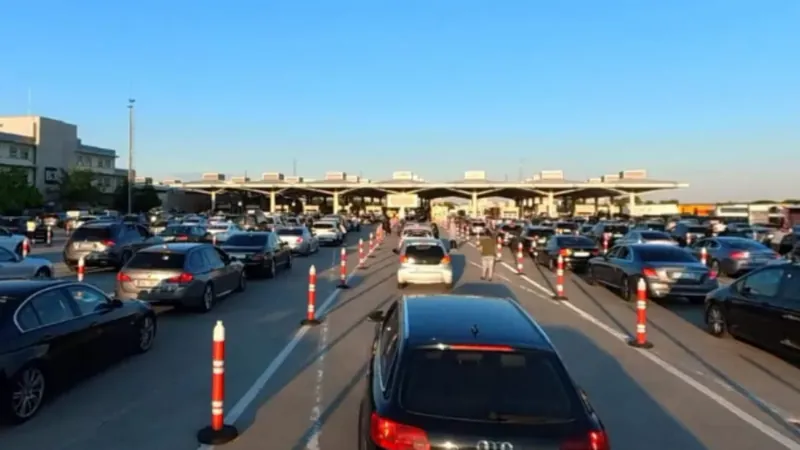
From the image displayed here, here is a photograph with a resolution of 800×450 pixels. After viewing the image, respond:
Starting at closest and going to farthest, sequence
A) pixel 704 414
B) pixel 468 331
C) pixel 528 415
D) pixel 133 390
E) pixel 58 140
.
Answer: pixel 528 415, pixel 468 331, pixel 704 414, pixel 133 390, pixel 58 140

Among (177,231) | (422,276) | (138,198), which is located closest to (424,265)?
(422,276)

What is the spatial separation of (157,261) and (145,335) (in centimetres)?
381

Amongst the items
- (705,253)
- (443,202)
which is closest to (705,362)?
(705,253)

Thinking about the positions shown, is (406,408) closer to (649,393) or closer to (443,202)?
(649,393)

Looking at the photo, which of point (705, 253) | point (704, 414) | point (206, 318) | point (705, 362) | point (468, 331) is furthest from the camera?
point (705, 253)

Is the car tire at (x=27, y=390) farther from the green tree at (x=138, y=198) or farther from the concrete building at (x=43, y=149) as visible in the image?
the green tree at (x=138, y=198)

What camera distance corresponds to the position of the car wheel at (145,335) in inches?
390

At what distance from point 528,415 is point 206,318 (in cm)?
1065

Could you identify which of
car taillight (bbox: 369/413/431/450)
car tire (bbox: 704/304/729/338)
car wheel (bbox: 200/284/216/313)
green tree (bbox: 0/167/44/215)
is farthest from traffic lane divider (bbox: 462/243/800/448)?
green tree (bbox: 0/167/44/215)

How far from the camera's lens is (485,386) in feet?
13.8

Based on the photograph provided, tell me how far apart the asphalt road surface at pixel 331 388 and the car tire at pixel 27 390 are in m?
0.16

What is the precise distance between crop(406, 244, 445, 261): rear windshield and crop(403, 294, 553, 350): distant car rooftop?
40.3 ft

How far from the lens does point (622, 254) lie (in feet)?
59.4

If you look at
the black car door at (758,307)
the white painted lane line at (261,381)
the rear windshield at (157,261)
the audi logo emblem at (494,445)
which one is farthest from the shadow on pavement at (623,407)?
the rear windshield at (157,261)
